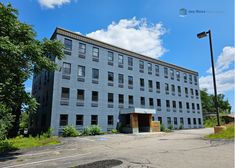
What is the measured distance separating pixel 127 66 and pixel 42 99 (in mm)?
14262

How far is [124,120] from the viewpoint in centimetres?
2825

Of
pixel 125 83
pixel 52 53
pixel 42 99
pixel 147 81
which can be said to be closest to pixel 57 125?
pixel 42 99

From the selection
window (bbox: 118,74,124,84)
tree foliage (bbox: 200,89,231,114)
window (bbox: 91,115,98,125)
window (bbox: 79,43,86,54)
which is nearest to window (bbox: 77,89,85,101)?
window (bbox: 91,115,98,125)

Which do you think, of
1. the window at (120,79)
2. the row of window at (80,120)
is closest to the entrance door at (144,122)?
the row of window at (80,120)

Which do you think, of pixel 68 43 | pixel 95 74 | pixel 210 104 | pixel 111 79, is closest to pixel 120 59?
pixel 111 79

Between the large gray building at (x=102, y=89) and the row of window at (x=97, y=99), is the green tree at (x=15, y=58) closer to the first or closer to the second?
the large gray building at (x=102, y=89)

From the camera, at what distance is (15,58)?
10.7 metres

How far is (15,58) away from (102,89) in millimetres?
16621

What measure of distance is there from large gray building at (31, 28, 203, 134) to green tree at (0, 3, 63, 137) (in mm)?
6224

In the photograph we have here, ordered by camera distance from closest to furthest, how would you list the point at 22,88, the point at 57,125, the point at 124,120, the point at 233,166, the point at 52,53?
the point at 233,166
the point at 22,88
the point at 52,53
the point at 57,125
the point at 124,120

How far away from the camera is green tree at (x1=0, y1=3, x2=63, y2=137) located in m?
10.4

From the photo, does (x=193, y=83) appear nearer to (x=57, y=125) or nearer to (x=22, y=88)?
(x=57, y=125)

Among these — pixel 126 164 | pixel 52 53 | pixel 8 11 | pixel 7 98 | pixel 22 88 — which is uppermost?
pixel 8 11

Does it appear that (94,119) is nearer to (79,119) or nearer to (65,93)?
(79,119)
